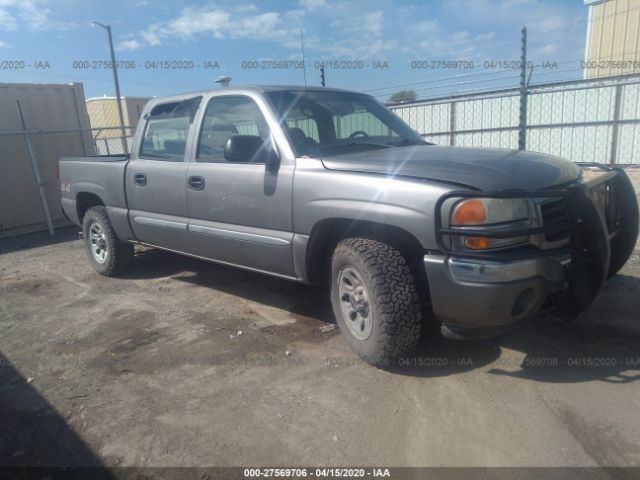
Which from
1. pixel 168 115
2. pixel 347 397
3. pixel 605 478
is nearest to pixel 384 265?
pixel 347 397

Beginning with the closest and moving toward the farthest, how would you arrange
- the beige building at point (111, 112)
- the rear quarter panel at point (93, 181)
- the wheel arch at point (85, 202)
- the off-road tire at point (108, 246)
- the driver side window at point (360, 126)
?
the driver side window at point (360, 126), the rear quarter panel at point (93, 181), the off-road tire at point (108, 246), the wheel arch at point (85, 202), the beige building at point (111, 112)

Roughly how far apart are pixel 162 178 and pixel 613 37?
19.0 metres

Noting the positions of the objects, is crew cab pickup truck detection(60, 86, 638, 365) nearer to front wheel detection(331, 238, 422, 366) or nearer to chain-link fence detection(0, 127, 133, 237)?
front wheel detection(331, 238, 422, 366)

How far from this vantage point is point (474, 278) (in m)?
2.66

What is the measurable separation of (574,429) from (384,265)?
1.35 metres

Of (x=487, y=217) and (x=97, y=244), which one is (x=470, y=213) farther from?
(x=97, y=244)

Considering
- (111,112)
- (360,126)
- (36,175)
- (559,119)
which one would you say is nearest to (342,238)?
(360,126)

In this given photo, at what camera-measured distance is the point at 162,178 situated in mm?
4652

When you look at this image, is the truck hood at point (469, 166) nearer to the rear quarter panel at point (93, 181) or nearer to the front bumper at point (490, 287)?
the front bumper at point (490, 287)

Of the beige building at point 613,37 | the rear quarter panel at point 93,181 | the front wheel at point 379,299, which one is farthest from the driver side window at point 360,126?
the beige building at point 613,37

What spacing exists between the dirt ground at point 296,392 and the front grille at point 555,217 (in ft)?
2.06

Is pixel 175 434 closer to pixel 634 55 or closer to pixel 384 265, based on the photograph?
pixel 384 265

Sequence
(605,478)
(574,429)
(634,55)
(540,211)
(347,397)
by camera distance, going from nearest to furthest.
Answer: (605,478) → (574,429) → (540,211) → (347,397) → (634,55)

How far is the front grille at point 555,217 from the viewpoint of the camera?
279 centimetres
